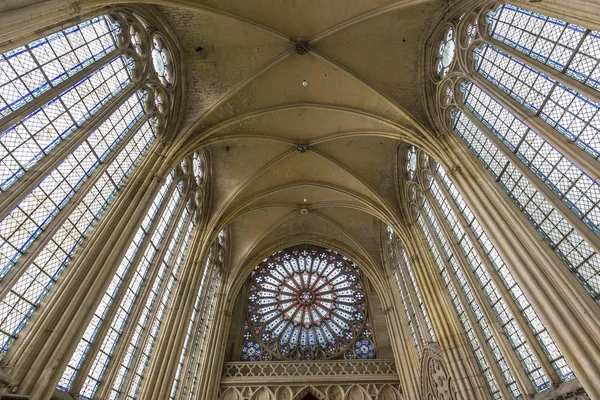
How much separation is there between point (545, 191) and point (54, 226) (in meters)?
10.8

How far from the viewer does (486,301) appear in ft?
33.7

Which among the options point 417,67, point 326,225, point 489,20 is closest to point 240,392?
point 326,225

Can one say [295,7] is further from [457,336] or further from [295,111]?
[457,336]

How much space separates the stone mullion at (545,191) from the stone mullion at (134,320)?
34.8 feet

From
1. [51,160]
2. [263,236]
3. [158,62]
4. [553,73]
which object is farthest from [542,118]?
[263,236]

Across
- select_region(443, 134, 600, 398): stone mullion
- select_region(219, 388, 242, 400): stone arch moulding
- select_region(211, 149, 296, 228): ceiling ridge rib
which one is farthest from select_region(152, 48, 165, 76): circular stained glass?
select_region(219, 388, 242, 400): stone arch moulding

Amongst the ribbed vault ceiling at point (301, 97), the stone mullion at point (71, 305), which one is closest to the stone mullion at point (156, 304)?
the ribbed vault ceiling at point (301, 97)

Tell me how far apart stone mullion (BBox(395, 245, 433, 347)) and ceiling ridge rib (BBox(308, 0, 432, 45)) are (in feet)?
38.1

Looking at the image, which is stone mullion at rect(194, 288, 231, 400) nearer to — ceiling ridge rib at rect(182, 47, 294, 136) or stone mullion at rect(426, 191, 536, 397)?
ceiling ridge rib at rect(182, 47, 294, 136)

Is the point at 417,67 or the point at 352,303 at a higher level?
the point at 417,67

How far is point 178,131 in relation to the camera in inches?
500

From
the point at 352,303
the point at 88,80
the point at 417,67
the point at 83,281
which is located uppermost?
the point at 417,67

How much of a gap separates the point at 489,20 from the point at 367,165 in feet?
27.3

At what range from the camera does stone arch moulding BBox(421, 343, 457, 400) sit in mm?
12071
